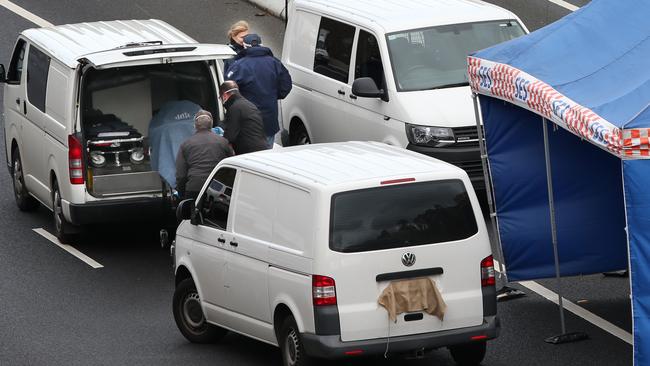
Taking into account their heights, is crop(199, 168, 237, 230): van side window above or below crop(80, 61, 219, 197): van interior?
below

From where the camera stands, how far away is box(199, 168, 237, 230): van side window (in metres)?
13.1

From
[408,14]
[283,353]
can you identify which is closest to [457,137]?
[408,14]

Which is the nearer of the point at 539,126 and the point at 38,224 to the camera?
the point at 539,126

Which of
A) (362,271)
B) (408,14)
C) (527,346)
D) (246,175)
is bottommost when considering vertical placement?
(527,346)

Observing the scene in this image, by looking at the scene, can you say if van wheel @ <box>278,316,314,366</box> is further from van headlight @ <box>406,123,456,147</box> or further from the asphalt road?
van headlight @ <box>406,123,456,147</box>

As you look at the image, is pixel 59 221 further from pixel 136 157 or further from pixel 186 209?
pixel 186 209

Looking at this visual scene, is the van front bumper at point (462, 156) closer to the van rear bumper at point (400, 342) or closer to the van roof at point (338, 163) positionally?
the van roof at point (338, 163)

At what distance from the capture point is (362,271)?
11.7 metres

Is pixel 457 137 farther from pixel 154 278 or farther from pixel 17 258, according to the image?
pixel 17 258

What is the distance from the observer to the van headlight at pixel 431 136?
1708 centimetres

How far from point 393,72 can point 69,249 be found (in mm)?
4229

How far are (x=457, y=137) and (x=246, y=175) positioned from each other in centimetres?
476

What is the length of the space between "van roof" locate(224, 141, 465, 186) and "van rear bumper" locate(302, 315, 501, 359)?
1201 millimetres

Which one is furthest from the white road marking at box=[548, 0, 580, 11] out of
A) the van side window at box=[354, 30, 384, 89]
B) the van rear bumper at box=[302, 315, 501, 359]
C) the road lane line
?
the van rear bumper at box=[302, 315, 501, 359]
